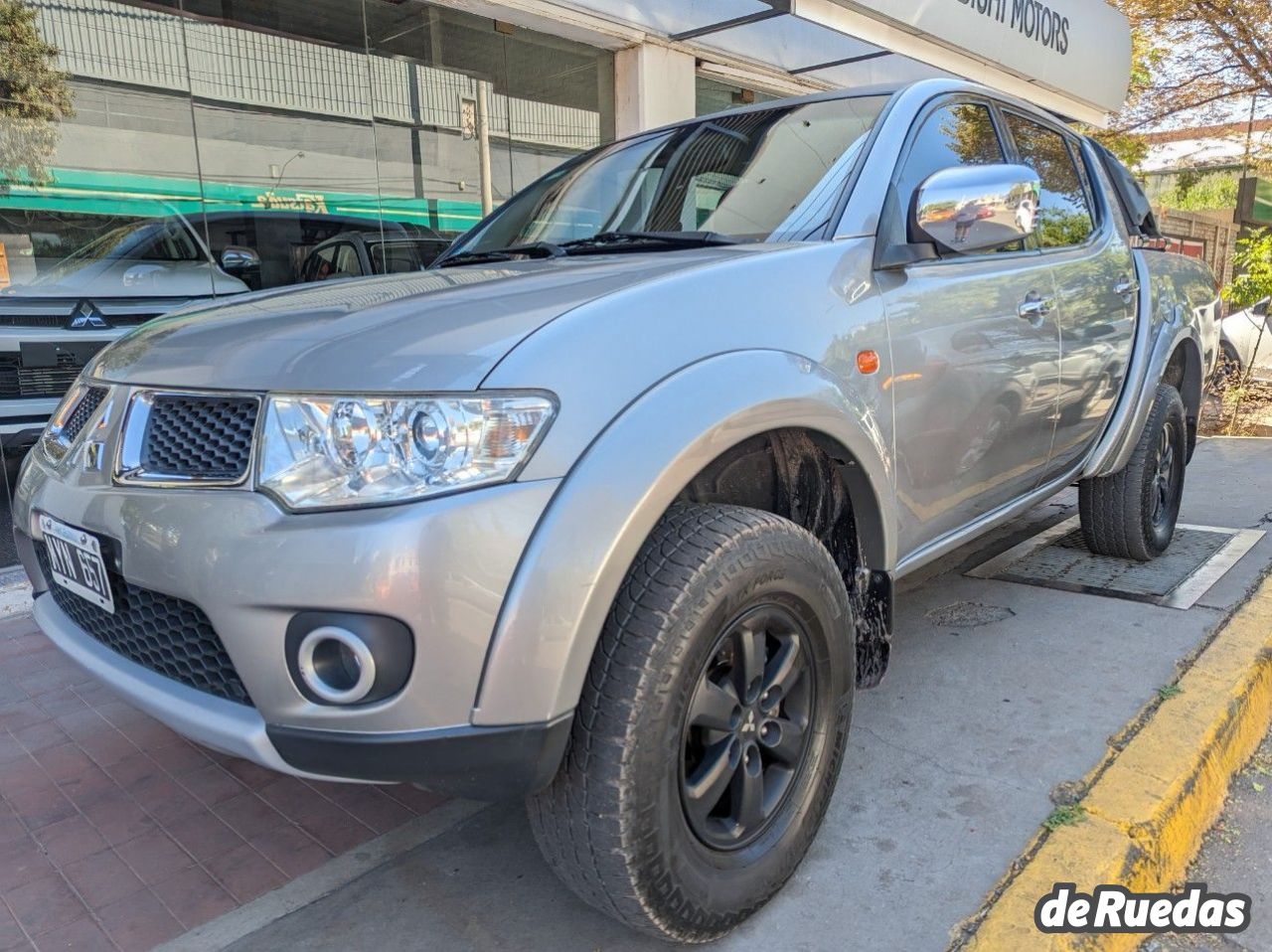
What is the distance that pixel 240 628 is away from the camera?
147 centimetres

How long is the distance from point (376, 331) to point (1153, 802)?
2015 mm

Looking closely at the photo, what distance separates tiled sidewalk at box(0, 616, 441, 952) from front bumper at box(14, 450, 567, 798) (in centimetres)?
77

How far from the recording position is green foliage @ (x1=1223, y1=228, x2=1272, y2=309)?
9336 millimetres

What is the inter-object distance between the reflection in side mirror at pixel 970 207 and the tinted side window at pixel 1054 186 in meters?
0.84

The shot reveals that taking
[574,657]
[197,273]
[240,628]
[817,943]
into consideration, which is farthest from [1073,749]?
[197,273]

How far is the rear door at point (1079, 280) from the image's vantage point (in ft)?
9.99

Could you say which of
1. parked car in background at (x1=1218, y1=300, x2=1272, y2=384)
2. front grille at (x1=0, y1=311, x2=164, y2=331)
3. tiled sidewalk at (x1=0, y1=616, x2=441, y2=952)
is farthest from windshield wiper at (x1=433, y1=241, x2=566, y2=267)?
parked car in background at (x1=1218, y1=300, x2=1272, y2=384)

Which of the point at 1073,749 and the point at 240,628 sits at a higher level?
the point at 240,628

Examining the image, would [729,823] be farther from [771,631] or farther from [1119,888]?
[1119,888]

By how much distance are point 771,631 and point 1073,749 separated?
116cm

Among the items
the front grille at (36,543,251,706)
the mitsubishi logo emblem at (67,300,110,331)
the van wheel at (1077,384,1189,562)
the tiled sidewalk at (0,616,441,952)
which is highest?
the mitsubishi logo emblem at (67,300,110,331)

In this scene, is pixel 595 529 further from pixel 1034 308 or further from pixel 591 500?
pixel 1034 308

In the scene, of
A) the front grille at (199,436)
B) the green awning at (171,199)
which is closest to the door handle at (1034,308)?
the front grille at (199,436)

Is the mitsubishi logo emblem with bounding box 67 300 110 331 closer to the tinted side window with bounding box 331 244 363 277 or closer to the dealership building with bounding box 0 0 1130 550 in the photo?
the dealership building with bounding box 0 0 1130 550
